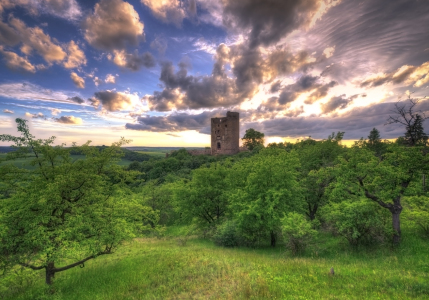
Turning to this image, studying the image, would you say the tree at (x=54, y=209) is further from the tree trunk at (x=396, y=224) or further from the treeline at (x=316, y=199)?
the tree trunk at (x=396, y=224)

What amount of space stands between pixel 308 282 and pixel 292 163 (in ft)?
54.3

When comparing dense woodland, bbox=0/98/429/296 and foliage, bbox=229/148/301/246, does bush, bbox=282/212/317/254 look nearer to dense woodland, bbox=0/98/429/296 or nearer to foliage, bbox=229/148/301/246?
dense woodland, bbox=0/98/429/296

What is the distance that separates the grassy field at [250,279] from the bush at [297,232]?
3.67 ft

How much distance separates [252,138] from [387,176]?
256ft

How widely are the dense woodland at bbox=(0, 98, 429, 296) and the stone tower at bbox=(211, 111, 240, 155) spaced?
6272 centimetres

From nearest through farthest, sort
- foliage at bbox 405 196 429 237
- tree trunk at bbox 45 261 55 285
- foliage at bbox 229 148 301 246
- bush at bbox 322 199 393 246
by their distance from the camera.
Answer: tree trunk at bbox 45 261 55 285, foliage at bbox 405 196 429 237, bush at bbox 322 199 393 246, foliage at bbox 229 148 301 246

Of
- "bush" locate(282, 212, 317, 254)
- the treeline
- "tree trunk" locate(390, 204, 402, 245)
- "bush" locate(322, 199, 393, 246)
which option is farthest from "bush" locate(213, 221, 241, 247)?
"tree trunk" locate(390, 204, 402, 245)

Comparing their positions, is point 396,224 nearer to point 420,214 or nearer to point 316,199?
point 420,214

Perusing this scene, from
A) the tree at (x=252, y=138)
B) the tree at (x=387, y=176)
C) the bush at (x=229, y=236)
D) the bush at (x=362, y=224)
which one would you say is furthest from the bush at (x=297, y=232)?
the tree at (x=252, y=138)

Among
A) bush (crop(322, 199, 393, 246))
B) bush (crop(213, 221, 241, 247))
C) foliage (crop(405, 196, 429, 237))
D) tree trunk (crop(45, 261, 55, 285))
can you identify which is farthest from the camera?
bush (crop(213, 221, 241, 247))

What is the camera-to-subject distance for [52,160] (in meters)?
11.5

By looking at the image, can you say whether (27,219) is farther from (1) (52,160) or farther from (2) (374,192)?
(2) (374,192)

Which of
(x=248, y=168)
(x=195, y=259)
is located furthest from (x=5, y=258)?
(x=248, y=168)

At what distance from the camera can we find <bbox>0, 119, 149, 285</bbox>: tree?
397 inches
